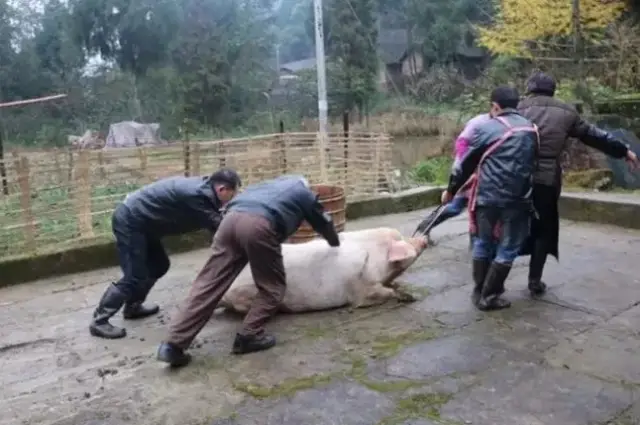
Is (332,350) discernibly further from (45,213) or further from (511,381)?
(45,213)

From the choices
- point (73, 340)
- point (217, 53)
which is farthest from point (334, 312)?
point (217, 53)

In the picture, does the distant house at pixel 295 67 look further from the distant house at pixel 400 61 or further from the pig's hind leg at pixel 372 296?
the pig's hind leg at pixel 372 296

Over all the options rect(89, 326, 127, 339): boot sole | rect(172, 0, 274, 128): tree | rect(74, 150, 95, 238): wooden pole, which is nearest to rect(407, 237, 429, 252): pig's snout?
rect(89, 326, 127, 339): boot sole

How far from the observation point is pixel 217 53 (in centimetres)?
2258

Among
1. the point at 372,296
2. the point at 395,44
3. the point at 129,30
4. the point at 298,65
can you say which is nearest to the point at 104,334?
the point at 372,296

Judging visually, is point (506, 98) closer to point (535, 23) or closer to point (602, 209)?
point (602, 209)

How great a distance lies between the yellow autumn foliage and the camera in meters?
14.6

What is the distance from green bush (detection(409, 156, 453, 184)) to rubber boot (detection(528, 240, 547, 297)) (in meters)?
7.12

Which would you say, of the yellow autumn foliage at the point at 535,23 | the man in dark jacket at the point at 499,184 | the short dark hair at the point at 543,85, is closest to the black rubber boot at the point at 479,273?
the man in dark jacket at the point at 499,184

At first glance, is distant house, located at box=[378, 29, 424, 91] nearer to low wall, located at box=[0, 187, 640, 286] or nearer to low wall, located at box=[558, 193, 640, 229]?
low wall, located at box=[0, 187, 640, 286]

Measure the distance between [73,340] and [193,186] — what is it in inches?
50.8

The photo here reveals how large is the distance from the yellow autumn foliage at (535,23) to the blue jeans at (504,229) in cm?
1075

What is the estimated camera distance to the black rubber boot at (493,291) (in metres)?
4.68

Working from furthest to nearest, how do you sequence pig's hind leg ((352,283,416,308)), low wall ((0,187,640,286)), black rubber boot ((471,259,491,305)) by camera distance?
low wall ((0,187,640,286)), pig's hind leg ((352,283,416,308)), black rubber boot ((471,259,491,305))
